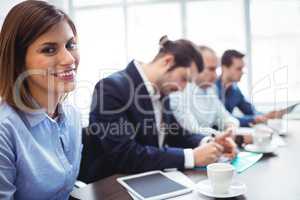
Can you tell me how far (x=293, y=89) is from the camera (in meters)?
3.52

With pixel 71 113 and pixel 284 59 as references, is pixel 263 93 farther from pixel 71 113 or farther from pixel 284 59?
pixel 71 113

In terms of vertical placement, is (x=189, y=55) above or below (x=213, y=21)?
below

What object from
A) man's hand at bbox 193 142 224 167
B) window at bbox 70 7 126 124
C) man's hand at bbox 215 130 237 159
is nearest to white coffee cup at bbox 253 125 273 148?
man's hand at bbox 215 130 237 159

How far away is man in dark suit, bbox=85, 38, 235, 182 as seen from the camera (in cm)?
130

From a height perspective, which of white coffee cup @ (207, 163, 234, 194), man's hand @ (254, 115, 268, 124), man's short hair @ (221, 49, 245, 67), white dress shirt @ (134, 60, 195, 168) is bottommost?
man's hand @ (254, 115, 268, 124)

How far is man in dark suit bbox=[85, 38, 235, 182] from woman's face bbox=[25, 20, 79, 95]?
1.29ft

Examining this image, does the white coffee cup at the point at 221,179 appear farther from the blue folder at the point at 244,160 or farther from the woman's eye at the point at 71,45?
the woman's eye at the point at 71,45

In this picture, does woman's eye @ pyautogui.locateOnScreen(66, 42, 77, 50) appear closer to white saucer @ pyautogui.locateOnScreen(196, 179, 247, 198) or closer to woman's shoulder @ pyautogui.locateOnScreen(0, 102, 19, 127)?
woman's shoulder @ pyautogui.locateOnScreen(0, 102, 19, 127)

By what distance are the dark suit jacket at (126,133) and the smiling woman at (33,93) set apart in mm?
297

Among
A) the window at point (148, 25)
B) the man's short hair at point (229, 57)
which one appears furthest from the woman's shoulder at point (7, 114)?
the window at point (148, 25)

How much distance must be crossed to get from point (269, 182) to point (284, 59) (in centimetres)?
320

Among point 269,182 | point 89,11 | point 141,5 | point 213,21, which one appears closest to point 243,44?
point 213,21

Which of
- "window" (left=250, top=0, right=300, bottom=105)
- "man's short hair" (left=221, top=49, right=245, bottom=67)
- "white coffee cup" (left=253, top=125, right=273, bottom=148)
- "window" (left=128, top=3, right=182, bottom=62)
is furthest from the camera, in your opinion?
"window" (left=128, top=3, right=182, bottom=62)

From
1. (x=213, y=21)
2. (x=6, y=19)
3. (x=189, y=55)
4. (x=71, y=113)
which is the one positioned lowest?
(x=71, y=113)
